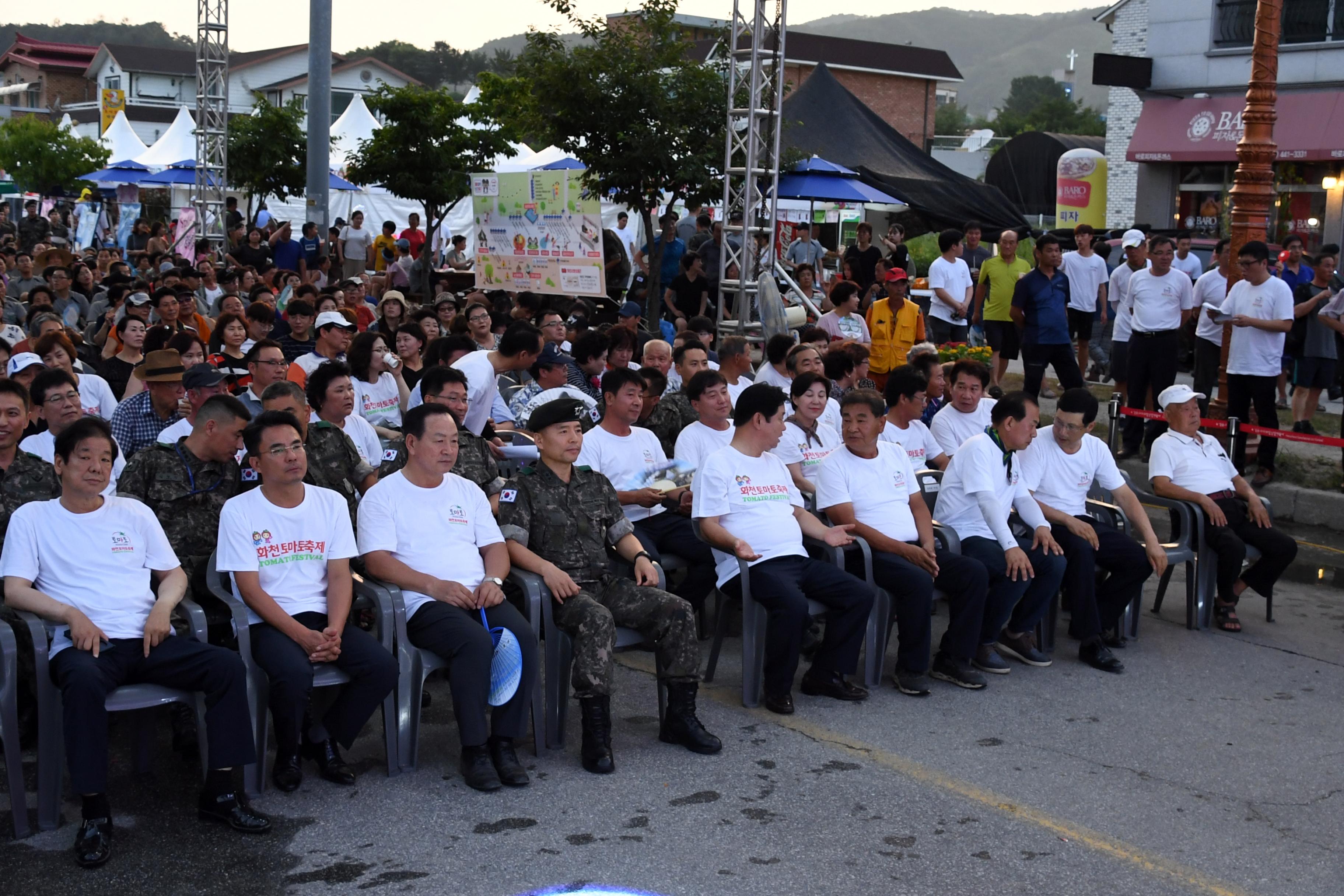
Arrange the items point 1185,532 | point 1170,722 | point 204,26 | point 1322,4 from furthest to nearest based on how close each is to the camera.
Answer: point 1322,4, point 204,26, point 1185,532, point 1170,722

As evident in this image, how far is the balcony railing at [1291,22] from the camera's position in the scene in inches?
915

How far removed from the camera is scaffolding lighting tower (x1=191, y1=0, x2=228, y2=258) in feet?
71.5

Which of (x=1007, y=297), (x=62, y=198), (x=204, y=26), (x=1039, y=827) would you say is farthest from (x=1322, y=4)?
(x=62, y=198)

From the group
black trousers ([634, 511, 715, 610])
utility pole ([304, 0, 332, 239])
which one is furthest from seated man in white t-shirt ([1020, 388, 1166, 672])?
utility pole ([304, 0, 332, 239])

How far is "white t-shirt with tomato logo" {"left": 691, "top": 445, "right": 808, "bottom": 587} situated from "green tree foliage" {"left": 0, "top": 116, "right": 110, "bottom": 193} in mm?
46196

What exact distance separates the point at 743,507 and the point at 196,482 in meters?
2.39

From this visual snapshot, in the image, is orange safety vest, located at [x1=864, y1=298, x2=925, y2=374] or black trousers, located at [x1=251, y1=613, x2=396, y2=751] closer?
black trousers, located at [x1=251, y1=613, x2=396, y2=751]

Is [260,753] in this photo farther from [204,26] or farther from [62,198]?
[62,198]

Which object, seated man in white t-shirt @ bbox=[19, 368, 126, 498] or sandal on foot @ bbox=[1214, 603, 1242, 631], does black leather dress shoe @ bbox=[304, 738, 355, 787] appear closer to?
seated man in white t-shirt @ bbox=[19, 368, 126, 498]

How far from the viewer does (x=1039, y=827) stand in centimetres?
474

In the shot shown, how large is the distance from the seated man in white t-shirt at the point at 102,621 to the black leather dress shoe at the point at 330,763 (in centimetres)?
41

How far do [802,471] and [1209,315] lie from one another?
578 centimetres

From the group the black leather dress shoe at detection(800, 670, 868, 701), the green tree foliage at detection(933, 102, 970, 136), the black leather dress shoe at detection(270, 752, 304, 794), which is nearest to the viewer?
the black leather dress shoe at detection(270, 752, 304, 794)

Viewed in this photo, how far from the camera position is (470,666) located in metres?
5.10
